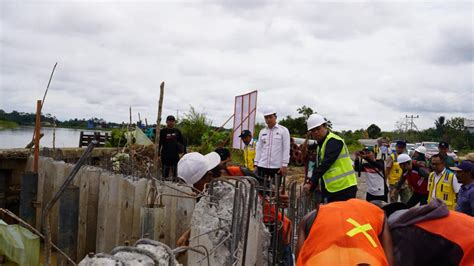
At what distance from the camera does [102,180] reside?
5645 millimetres

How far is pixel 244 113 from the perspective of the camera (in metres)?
12.0

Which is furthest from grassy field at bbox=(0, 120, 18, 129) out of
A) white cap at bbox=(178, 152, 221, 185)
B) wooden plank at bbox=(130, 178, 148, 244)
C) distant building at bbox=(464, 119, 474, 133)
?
distant building at bbox=(464, 119, 474, 133)

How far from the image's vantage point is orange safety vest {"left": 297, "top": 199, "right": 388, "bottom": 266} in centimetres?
183

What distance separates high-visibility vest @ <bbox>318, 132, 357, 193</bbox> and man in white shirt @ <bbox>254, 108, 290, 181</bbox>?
1222mm

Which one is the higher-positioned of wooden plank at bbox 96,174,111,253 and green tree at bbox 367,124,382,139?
green tree at bbox 367,124,382,139

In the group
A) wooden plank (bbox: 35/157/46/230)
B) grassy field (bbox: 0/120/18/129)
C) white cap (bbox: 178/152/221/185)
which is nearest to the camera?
white cap (bbox: 178/152/221/185)

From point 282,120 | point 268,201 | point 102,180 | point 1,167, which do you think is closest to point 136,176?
point 102,180

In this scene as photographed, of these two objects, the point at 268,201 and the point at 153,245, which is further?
the point at 268,201

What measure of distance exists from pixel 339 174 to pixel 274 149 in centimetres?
149

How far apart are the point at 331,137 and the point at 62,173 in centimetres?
395

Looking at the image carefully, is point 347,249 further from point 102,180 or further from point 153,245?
point 102,180

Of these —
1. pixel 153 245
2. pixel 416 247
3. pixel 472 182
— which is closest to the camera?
pixel 153 245

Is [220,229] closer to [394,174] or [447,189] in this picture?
[447,189]

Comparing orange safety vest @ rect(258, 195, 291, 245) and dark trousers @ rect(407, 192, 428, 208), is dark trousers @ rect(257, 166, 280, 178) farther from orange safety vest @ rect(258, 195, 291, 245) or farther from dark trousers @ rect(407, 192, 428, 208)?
orange safety vest @ rect(258, 195, 291, 245)
